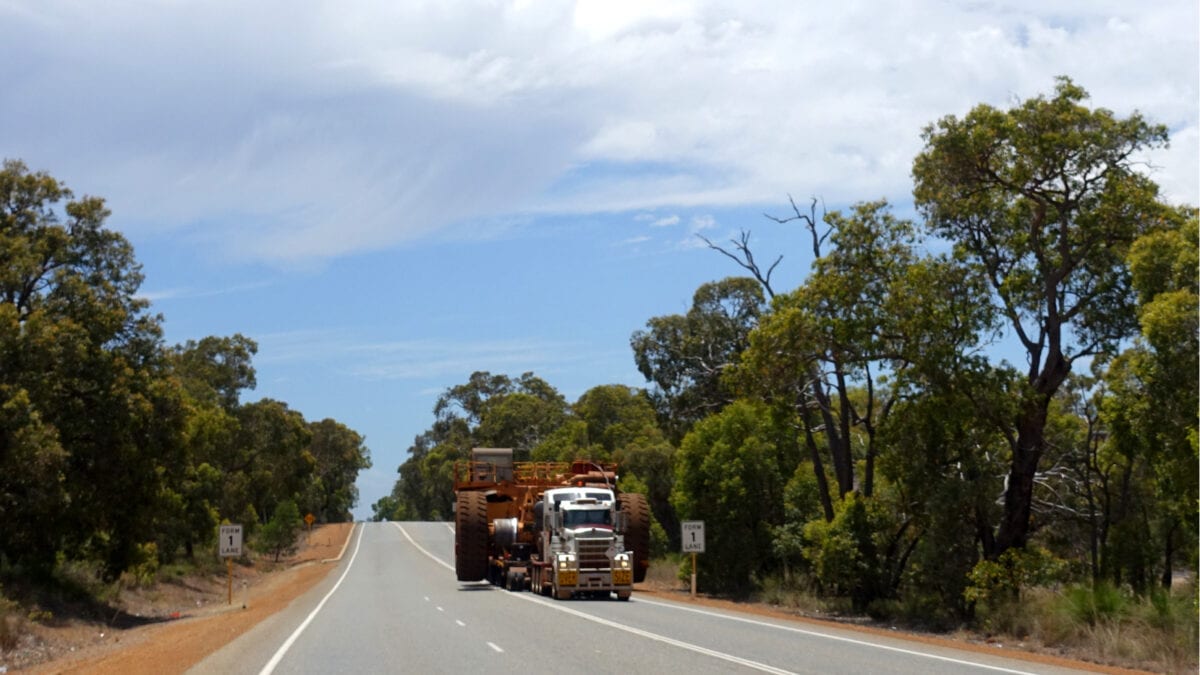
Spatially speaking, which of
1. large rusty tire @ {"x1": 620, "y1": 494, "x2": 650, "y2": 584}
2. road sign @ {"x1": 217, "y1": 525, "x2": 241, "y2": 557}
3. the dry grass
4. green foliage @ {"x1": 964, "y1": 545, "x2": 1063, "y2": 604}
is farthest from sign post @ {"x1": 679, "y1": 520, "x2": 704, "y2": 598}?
road sign @ {"x1": 217, "y1": 525, "x2": 241, "y2": 557}

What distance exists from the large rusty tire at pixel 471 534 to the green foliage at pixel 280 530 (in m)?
38.2

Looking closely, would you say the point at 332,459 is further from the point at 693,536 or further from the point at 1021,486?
the point at 1021,486

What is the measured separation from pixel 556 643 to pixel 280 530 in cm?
6189

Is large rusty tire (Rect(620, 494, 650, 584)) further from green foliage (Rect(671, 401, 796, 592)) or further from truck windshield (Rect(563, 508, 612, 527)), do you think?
green foliage (Rect(671, 401, 796, 592))

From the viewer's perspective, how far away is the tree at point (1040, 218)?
27891 mm

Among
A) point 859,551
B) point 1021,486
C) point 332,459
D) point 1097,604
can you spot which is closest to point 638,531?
point 859,551

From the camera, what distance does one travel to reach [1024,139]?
28172 mm

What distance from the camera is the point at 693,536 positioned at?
123 ft

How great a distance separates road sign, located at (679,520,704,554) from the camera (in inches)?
1460

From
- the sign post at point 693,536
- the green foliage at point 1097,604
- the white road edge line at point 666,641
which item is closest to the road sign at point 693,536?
the sign post at point 693,536

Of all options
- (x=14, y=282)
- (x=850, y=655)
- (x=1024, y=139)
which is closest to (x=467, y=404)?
(x=14, y=282)

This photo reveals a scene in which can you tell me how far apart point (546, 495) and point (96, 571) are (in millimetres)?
16983

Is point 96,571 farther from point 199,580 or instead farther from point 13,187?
point 199,580

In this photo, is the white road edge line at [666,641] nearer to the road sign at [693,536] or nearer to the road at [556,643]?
the road at [556,643]
